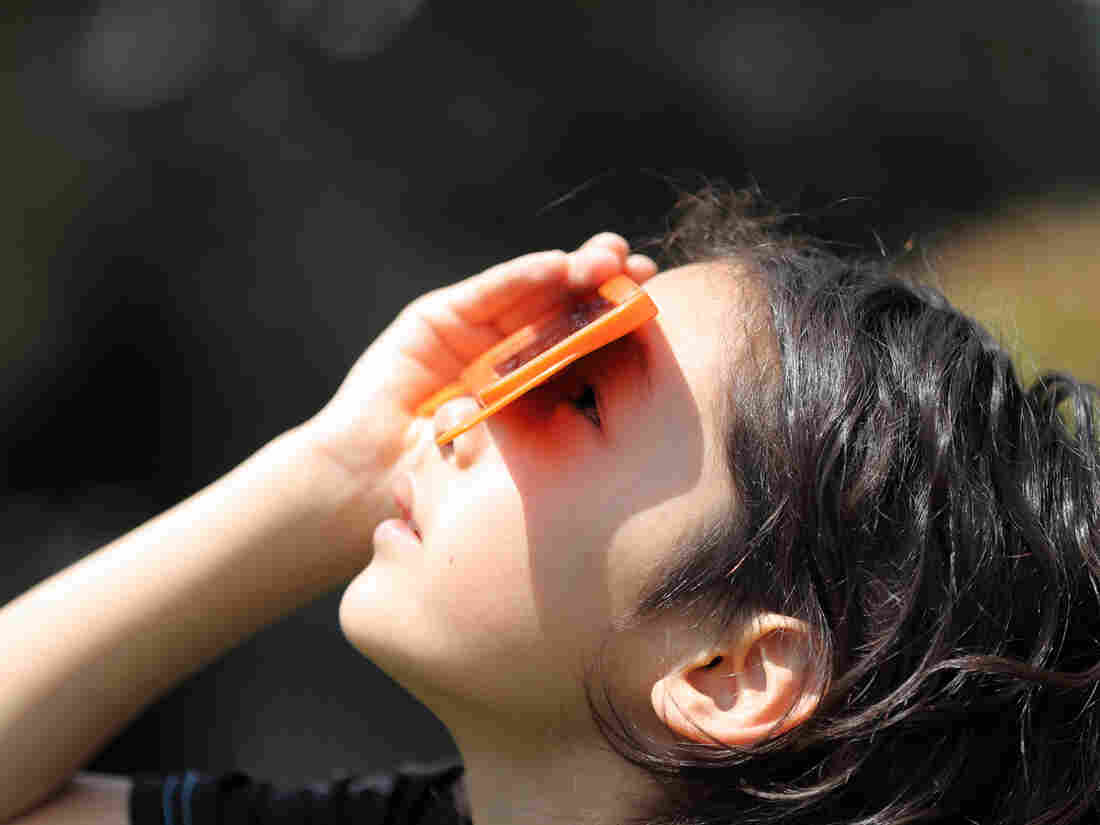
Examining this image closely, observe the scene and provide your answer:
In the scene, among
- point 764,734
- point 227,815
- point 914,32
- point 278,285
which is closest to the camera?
point 764,734

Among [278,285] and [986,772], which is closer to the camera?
[986,772]

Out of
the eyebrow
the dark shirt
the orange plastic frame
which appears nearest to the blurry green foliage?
the orange plastic frame

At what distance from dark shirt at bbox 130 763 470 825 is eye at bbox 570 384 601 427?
52 cm

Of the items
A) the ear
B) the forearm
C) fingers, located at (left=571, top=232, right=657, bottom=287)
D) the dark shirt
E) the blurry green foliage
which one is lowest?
the blurry green foliage

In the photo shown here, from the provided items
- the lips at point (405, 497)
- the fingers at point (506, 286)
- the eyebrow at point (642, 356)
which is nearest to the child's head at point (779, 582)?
the eyebrow at point (642, 356)

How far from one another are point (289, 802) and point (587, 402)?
2.07 ft

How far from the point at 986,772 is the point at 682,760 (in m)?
0.31

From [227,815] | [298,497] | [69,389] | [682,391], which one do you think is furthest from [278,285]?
[682,391]

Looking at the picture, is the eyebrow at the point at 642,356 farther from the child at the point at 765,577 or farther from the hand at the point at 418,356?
the hand at the point at 418,356

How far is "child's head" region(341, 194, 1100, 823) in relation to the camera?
1.25 metres

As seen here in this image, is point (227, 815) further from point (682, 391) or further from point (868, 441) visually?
point (868, 441)

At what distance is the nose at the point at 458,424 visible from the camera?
138cm

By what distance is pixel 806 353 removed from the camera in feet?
4.33

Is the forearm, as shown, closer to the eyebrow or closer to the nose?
the nose
